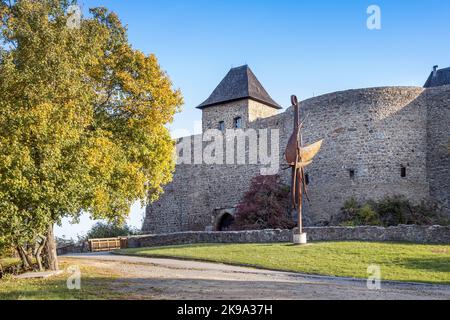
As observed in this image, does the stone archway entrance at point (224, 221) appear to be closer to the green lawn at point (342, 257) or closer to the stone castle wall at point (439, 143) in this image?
the stone castle wall at point (439, 143)

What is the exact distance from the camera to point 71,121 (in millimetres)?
14789

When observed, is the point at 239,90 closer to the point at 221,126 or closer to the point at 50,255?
the point at 221,126

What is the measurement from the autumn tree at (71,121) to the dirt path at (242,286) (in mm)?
2570

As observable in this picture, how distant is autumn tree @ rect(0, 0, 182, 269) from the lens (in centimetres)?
1391

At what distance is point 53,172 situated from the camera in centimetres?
1402

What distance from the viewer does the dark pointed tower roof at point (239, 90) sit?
3638 centimetres

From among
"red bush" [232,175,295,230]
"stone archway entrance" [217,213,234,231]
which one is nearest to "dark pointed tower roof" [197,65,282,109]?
"red bush" [232,175,295,230]

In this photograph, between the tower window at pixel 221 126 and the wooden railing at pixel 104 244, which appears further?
the tower window at pixel 221 126

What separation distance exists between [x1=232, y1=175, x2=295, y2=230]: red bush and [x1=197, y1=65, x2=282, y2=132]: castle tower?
5.59 metres

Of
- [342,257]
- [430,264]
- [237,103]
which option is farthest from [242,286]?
[237,103]

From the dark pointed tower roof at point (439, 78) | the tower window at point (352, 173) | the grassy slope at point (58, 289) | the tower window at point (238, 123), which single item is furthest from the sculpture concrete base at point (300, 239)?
the dark pointed tower roof at point (439, 78)

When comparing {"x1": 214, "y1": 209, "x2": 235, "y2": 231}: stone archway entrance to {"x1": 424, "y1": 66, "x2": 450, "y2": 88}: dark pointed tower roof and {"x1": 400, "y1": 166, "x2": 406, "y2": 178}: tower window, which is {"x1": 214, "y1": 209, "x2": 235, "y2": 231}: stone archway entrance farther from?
{"x1": 424, "y1": 66, "x2": 450, "y2": 88}: dark pointed tower roof

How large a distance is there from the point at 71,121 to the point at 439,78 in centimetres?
2686
